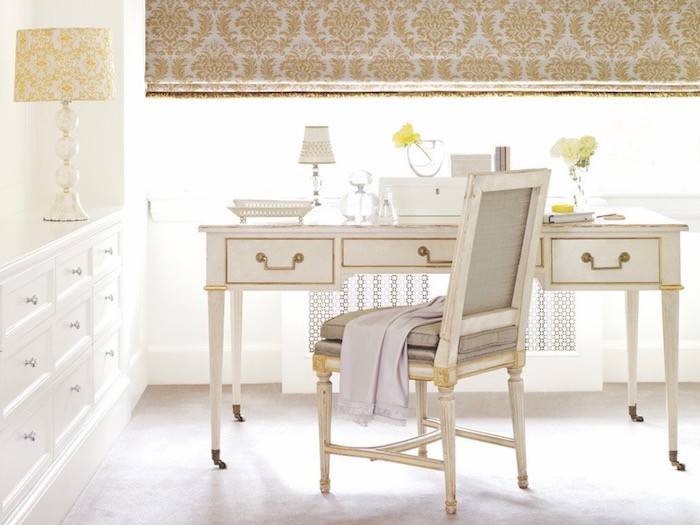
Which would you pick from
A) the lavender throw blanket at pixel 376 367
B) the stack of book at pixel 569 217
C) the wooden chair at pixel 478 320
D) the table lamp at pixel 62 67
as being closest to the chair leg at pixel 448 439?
the wooden chair at pixel 478 320

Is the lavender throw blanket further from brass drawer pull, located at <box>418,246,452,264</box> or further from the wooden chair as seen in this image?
brass drawer pull, located at <box>418,246,452,264</box>

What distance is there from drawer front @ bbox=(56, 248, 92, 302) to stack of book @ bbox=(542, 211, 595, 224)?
1367 mm

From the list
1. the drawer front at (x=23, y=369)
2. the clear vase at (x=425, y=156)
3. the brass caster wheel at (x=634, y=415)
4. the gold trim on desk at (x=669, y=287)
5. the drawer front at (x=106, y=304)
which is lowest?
the brass caster wheel at (x=634, y=415)

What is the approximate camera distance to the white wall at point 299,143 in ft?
15.3

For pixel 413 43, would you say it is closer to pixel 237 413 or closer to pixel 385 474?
pixel 237 413

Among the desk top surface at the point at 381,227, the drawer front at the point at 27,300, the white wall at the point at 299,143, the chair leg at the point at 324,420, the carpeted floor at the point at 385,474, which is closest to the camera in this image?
the drawer front at the point at 27,300

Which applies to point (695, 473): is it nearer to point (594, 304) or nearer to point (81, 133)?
point (594, 304)

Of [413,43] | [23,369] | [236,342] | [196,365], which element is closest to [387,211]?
[236,342]

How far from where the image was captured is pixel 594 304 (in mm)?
4566

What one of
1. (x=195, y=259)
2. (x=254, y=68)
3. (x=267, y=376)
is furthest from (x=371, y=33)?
(x=267, y=376)

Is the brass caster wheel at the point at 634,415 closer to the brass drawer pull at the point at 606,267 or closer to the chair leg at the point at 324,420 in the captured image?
the brass drawer pull at the point at 606,267

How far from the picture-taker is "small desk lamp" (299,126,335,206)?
3982 millimetres

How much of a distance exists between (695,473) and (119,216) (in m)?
2.01

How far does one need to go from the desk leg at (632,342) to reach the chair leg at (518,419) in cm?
88
